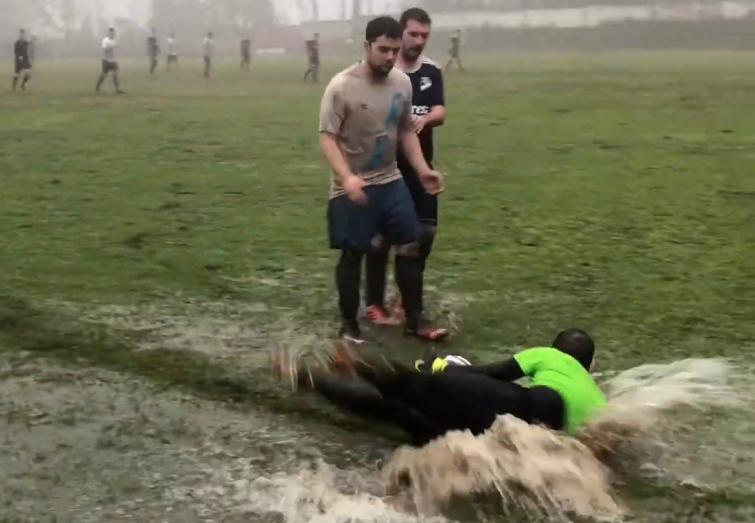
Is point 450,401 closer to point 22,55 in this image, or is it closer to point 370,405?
point 370,405

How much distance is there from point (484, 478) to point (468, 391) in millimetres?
411

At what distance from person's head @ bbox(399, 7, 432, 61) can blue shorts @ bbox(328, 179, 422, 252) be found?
2.47ft

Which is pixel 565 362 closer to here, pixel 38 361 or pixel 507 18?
pixel 38 361

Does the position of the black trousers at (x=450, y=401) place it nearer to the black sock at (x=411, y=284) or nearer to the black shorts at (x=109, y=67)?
the black sock at (x=411, y=284)

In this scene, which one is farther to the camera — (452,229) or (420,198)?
(452,229)

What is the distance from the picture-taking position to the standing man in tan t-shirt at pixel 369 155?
20.2 ft

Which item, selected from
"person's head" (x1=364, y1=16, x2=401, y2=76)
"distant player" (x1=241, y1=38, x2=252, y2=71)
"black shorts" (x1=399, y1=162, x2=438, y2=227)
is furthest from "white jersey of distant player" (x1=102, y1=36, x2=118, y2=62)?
"person's head" (x1=364, y1=16, x2=401, y2=76)

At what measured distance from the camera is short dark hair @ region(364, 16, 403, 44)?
595 centimetres

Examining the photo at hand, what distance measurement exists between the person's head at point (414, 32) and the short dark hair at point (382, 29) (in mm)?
389

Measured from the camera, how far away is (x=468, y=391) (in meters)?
4.63

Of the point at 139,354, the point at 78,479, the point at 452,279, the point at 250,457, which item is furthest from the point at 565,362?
the point at 452,279

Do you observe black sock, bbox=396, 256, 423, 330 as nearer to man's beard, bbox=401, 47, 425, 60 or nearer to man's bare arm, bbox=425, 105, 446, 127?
man's bare arm, bbox=425, 105, 446, 127

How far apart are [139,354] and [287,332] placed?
2.91 ft

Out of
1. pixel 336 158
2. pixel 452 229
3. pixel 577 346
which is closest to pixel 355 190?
pixel 336 158
